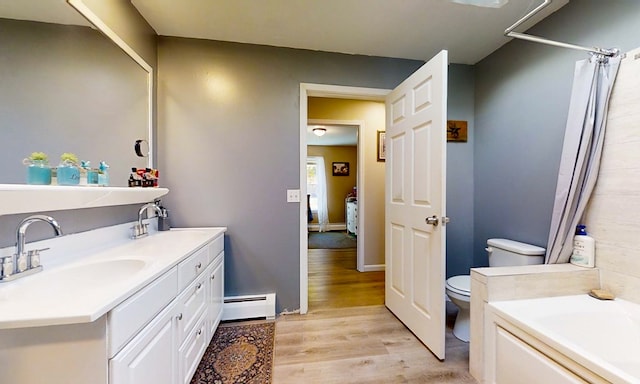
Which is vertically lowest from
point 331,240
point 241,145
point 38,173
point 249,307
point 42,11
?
point 331,240

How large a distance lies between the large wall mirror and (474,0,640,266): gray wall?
280 centimetres

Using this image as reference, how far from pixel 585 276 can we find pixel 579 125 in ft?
2.82

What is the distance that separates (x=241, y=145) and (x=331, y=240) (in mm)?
3754

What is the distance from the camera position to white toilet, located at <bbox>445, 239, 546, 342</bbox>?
1.75 meters

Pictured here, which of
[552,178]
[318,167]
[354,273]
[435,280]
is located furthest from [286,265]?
[318,167]

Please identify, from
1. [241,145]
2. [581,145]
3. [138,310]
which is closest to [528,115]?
[581,145]

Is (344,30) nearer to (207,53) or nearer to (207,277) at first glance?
(207,53)

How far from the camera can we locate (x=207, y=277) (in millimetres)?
1662

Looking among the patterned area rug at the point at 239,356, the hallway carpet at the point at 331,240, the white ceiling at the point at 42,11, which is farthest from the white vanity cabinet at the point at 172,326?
the hallway carpet at the point at 331,240

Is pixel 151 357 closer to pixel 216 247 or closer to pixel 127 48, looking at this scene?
pixel 216 247

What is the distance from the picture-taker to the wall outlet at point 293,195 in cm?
221

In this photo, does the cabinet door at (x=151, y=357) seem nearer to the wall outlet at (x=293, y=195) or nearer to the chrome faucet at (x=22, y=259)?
the chrome faucet at (x=22, y=259)

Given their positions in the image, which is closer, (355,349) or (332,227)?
(355,349)

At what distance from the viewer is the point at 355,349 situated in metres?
1.77
